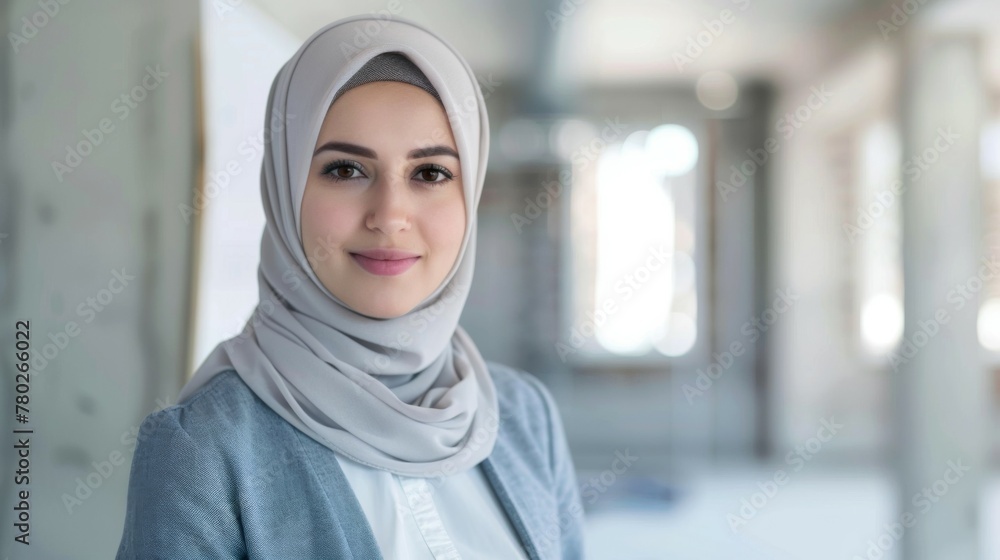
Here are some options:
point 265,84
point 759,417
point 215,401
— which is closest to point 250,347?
point 215,401

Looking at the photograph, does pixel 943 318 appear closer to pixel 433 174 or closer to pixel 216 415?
pixel 433 174

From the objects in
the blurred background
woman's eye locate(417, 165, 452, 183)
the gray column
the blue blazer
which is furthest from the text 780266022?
the gray column

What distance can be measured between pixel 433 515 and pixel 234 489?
0.78 feet

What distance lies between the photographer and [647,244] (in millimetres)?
4402

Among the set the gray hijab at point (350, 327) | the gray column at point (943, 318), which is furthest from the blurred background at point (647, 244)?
the gray hijab at point (350, 327)

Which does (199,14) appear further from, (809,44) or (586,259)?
(809,44)

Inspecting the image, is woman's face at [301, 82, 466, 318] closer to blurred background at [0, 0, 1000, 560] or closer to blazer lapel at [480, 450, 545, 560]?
blazer lapel at [480, 450, 545, 560]

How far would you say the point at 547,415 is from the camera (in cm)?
115

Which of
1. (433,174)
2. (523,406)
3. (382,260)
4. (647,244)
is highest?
(647,244)

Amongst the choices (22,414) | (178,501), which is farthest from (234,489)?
(22,414)

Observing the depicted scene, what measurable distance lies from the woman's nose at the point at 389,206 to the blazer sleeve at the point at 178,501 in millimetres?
301

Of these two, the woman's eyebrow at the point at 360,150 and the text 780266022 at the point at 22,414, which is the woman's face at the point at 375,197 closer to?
the woman's eyebrow at the point at 360,150

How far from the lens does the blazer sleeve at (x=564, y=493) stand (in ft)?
3.68

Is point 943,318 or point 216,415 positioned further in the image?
point 943,318
